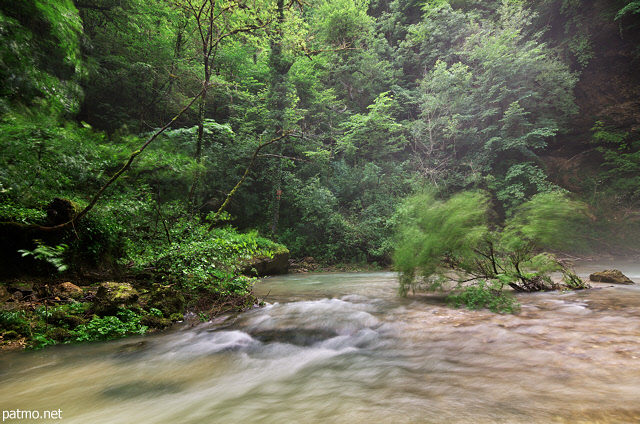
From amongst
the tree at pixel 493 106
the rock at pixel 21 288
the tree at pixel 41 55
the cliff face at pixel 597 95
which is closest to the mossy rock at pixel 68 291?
the rock at pixel 21 288

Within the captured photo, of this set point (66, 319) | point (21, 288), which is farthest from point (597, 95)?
point (21, 288)

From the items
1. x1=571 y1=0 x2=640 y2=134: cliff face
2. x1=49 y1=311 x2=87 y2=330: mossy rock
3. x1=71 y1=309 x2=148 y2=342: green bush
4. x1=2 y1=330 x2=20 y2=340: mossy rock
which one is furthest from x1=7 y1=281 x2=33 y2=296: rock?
x1=571 y1=0 x2=640 y2=134: cliff face

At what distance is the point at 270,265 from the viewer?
11.2m

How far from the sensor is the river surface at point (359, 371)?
6.88 ft

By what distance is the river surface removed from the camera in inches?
82.5

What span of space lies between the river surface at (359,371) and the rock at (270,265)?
17.9 ft

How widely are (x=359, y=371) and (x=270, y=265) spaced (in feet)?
28.0

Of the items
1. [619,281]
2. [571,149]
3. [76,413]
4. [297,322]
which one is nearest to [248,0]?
[297,322]

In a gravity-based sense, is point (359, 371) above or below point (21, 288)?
below

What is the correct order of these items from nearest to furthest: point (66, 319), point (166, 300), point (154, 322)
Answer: point (66, 319)
point (154, 322)
point (166, 300)

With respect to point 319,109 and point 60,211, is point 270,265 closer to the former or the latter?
point 60,211

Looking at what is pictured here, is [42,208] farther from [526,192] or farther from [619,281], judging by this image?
[526,192]

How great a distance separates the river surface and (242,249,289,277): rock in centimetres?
546

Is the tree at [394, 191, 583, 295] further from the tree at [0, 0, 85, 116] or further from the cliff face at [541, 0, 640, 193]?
the cliff face at [541, 0, 640, 193]
